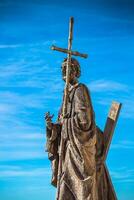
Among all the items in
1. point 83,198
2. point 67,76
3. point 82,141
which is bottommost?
point 83,198

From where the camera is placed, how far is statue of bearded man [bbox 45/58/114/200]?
1588cm

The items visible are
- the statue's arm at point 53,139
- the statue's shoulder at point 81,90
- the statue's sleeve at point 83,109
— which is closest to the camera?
the statue's sleeve at point 83,109

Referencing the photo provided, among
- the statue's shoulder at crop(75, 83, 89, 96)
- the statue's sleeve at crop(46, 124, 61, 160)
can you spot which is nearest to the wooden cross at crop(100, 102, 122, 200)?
the statue's shoulder at crop(75, 83, 89, 96)

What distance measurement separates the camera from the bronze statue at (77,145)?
15.9 m

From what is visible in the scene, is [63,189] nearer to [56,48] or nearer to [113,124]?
[113,124]

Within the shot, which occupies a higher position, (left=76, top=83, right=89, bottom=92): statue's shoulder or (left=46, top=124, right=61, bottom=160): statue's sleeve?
(left=76, top=83, right=89, bottom=92): statue's shoulder

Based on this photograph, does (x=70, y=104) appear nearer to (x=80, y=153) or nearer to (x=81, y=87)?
(x=81, y=87)

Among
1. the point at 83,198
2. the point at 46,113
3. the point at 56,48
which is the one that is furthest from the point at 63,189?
the point at 56,48

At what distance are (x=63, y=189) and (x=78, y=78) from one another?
2733 millimetres

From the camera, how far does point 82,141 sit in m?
16.0

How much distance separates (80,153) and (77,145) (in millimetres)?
203

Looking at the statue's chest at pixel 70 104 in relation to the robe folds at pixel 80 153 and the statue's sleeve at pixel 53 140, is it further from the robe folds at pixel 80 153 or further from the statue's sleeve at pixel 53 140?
the statue's sleeve at pixel 53 140

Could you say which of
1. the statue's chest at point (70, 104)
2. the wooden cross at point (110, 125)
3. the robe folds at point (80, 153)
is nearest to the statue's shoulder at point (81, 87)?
the robe folds at point (80, 153)

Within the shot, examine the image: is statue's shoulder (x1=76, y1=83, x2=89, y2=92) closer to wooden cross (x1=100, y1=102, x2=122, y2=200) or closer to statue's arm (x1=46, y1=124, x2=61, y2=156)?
wooden cross (x1=100, y1=102, x2=122, y2=200)
